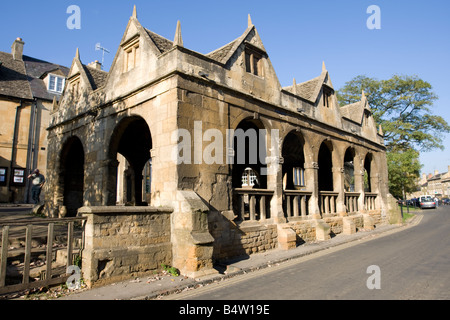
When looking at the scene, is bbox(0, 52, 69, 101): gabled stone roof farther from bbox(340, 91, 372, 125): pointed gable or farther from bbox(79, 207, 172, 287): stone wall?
bbox(340, 91, 372, 125): pointed gable

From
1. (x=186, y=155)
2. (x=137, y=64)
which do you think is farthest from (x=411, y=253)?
(x=137, y=64)

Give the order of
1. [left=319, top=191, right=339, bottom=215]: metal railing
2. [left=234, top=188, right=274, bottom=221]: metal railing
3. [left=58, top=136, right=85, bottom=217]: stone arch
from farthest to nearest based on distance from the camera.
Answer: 1. [left=319, top=191, right=339, bottom=215]: metal railing
2. [left=58, top=136, right=85, bottom=217]: stone arch
3. [left=234, top=188, right=274, bottom=221]: metal railing

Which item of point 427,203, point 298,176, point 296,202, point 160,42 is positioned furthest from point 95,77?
point 427,203

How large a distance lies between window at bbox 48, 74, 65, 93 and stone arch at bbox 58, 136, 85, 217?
15109 millimetres

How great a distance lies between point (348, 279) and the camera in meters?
6.39

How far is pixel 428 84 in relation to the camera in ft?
107

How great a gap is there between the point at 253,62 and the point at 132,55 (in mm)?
4136

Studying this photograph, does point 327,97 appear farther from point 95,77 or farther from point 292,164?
point 95,77

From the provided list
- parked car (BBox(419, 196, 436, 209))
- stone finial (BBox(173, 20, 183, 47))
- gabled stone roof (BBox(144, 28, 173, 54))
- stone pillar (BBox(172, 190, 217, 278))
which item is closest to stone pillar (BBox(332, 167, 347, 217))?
stone pillar (BBox(172, 190, 217, 278))

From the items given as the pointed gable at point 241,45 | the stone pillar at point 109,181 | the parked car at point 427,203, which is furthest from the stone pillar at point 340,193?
the parked car at point 427,203

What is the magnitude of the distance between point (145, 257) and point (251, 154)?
337 inches

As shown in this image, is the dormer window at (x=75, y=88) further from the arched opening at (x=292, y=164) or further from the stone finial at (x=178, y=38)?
the arched opening at (x=292, y=164)

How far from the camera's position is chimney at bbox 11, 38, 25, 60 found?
86.7ft

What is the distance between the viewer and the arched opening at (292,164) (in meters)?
16.9
